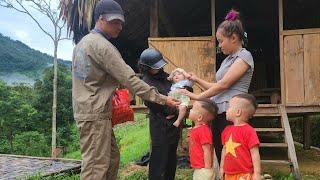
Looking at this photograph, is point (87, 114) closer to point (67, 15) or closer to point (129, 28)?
point (67, 15)

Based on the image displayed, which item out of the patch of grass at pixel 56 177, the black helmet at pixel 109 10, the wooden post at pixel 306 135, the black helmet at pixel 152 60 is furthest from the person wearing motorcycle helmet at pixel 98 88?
the wooden post at pixel 306 135

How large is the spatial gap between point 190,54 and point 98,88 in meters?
4.17

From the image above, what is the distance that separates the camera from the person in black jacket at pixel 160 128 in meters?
4.66

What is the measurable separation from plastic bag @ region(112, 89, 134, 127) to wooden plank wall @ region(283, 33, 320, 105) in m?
3.96

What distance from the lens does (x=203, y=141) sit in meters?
3.78

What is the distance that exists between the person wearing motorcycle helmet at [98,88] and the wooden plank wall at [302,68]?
4170mm

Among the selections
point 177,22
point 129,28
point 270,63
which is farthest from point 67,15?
point 270,63

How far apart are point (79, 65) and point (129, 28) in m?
6.70

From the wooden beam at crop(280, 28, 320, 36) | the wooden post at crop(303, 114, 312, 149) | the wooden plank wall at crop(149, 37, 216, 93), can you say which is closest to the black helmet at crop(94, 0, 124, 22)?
the wooden plank wall at crop(149, 37, 216, 93)

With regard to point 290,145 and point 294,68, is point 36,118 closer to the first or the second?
point 294,68

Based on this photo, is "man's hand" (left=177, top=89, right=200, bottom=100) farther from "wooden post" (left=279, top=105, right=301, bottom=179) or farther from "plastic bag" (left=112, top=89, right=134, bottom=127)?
"wooden post" (left=279, top=105, right=301, bottom=179)

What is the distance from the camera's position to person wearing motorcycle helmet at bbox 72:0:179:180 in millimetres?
3631

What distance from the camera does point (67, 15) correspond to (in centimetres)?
831

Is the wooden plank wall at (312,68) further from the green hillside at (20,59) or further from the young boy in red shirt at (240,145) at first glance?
the green hillside at (20,59)
